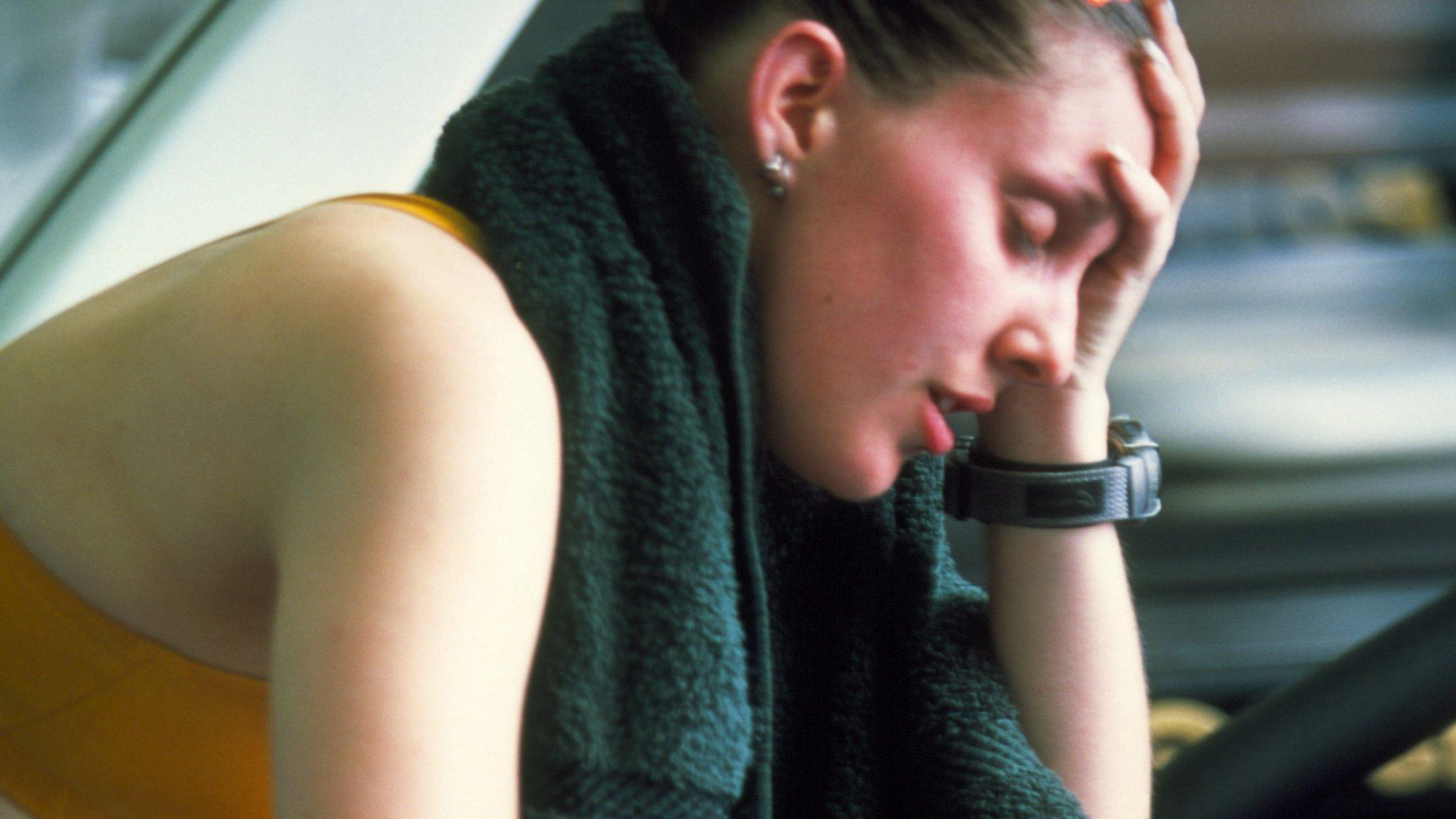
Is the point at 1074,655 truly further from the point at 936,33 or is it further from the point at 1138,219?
the point at 936,33

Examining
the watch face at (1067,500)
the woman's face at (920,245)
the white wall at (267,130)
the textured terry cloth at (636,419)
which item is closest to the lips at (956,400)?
the woman's face at (920,245)

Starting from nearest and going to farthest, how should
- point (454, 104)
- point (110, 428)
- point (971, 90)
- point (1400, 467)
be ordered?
point (110, 428)
point (971, 90)
point (454, 104)
point (1400, 467)

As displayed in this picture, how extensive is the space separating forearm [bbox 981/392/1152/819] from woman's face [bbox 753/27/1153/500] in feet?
0.69

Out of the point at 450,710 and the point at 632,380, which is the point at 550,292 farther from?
the point at 450,710

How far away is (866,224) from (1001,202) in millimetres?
77

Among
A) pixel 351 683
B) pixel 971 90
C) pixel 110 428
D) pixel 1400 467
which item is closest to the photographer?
pixel 351 683

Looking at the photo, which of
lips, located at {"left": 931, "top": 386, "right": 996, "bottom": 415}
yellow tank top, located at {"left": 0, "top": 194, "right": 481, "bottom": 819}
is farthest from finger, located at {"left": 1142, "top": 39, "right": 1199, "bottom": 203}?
yellow tank top, located at {"left": 0, "top": 194, "right": 481, "bottom": 819}

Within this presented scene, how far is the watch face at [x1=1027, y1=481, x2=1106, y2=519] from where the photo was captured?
0.99 metres

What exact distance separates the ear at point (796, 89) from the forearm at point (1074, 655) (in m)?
0.39

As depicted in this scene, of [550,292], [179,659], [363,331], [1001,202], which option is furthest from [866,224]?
[179,659]

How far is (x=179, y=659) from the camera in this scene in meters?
0.66

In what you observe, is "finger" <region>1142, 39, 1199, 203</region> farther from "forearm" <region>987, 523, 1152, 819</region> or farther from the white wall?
the white wall

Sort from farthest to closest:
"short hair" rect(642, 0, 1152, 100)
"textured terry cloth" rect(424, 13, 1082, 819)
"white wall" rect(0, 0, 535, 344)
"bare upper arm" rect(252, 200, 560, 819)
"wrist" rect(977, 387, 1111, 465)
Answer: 1. "white wall" rect(0, 0, 535, 344)
2. "wrist" rect(977, 387, 1111, 465)
3. "short hair" rect(642, 0, 1152, 100)
4. "textured terry cloth" rect(424, 13, 1082, 819)
5. "bare upper arm" rect(252, 200, 560, 819)

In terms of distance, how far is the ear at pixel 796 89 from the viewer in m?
0.74
